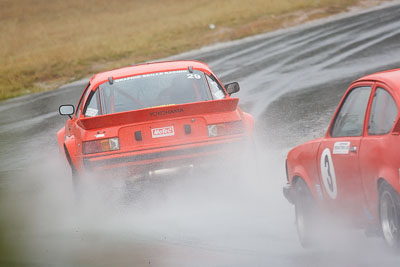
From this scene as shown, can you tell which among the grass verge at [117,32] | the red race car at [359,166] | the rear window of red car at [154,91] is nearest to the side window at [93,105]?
the rear window of red car at [154,91]

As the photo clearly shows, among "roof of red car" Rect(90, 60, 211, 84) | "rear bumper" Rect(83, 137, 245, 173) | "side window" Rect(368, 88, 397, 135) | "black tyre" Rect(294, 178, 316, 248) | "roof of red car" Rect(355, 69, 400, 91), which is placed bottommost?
"black tyre" Rect(294, 178, 316, 248)

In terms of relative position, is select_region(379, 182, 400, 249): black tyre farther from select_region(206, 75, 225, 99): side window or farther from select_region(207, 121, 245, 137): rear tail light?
select_region(206, 75, 225, 99): side window

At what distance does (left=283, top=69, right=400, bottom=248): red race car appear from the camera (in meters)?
5.18

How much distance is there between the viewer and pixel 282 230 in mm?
7594

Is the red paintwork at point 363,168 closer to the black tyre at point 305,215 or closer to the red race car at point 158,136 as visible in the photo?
the black tyre at point 305,215

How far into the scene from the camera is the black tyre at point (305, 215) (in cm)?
671

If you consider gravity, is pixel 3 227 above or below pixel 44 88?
below

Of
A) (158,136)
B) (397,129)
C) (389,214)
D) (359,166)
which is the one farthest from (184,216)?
(397,129)

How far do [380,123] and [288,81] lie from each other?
49.2 feet

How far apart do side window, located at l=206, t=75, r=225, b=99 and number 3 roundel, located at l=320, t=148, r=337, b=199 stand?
365 cm

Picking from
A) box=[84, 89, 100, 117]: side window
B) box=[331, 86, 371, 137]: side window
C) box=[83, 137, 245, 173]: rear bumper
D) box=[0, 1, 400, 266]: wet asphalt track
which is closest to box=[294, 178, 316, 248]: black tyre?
box=[0, 1, 400, 266]: wet asphalt track

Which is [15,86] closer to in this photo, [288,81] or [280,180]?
[288,81]

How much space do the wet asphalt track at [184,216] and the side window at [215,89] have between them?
3.41 ft

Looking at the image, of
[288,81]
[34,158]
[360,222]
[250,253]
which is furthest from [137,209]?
[288,81]
